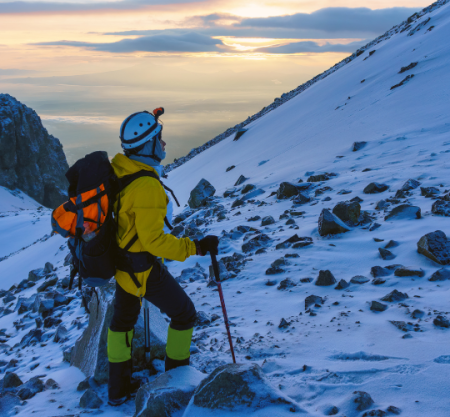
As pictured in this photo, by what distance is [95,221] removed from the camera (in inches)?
116

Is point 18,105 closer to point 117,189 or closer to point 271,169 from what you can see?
point 271,169

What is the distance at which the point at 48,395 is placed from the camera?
3783 millimetres

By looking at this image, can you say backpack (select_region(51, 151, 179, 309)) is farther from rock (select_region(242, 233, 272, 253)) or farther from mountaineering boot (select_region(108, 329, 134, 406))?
rock (select_region(242, 233, 272, 253))

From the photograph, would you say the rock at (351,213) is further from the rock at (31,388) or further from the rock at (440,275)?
the rock at (31,388)

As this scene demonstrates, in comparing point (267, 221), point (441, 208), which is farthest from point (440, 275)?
point (267, 221)

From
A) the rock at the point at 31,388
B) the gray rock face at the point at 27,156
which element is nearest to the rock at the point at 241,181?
the rock at the point at 31,388

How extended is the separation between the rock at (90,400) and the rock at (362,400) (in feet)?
7.35

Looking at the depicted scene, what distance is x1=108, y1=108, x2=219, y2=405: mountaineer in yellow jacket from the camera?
2.97 meters

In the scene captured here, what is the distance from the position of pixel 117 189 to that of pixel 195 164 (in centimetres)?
1861

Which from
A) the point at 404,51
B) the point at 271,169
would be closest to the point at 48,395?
the point at 271,169

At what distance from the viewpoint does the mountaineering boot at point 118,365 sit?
3416mm

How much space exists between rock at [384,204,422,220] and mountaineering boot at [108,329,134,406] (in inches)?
176

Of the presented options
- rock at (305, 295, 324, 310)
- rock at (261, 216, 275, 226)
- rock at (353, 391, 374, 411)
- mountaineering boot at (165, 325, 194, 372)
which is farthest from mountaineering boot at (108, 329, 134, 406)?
rock at (261, 216, 275, 226)

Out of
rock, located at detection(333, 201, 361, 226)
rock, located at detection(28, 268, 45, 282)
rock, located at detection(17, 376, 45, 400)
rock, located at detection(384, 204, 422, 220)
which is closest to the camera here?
rock, located at detection(17, 376, 45, 400)
